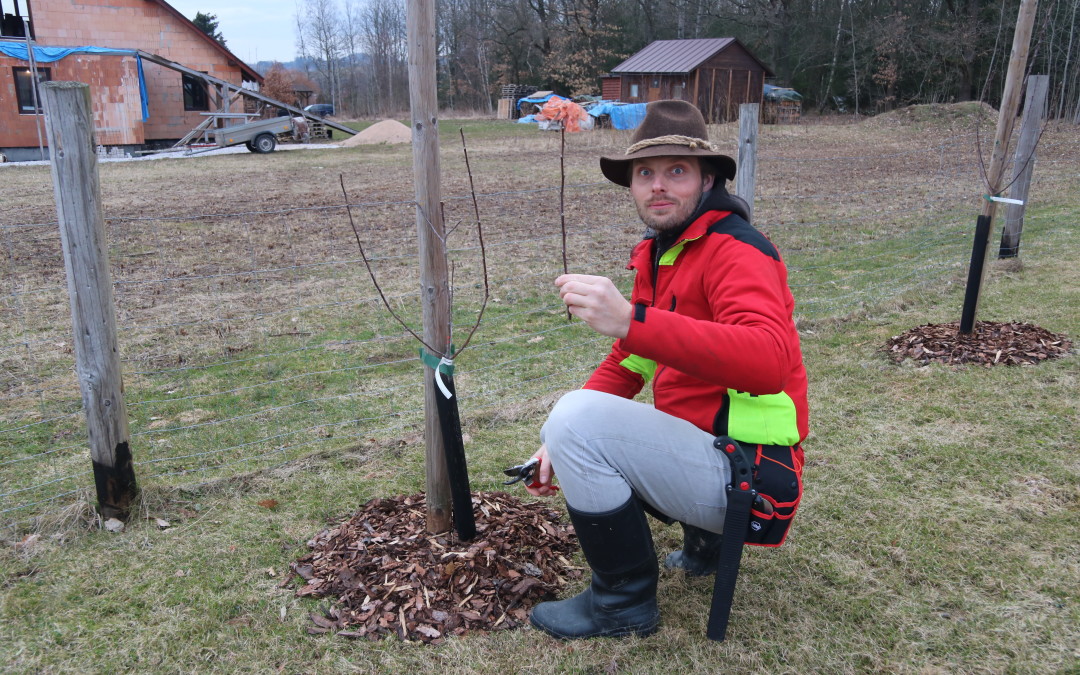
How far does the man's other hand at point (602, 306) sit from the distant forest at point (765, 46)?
2508cm

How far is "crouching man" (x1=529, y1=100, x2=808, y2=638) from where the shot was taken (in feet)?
6.71

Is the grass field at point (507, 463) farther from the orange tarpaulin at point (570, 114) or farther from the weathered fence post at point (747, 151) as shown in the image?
the orange tarpaulin at point (570, 114)

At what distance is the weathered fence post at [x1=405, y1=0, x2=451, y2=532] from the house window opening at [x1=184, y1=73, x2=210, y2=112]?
25023mm

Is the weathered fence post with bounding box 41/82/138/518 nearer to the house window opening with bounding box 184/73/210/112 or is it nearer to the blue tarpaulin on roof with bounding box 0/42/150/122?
the blue tarpaulin on roof with bounding box 0/42/150/122

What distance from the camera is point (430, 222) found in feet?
8.52

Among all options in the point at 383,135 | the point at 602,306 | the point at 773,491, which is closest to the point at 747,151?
the point at 773,491

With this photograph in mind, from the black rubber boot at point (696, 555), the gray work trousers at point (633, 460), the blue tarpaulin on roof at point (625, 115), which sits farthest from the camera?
the blue tarpaulin on roof at point (625, 115)

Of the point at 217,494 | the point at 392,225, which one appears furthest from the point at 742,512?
the point at 392,225

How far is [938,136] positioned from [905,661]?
22.7 m

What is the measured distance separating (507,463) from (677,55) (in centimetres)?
2955

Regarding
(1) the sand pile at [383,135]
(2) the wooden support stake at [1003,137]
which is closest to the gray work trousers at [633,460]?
(2) the wooden support stake at [1003,137]

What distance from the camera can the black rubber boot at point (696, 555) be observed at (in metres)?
2.67

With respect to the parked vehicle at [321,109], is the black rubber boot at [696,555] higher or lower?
lower

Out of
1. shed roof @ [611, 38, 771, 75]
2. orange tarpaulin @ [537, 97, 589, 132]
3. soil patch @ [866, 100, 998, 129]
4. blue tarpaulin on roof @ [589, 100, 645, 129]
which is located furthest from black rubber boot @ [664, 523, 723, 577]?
shed roof @ [611, 38, 771, 75]
